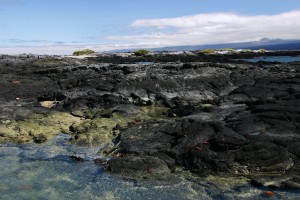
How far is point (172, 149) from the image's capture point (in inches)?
784

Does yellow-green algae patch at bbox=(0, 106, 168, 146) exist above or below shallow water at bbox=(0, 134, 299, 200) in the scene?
above

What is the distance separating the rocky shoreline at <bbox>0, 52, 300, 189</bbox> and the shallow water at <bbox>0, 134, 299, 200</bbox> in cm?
78

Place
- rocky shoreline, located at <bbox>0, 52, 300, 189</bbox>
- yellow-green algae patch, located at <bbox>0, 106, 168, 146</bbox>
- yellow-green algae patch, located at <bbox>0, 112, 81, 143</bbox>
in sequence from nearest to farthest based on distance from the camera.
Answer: rocky shoreline, located at <bbox>0, 52, 300, 189</bbox>
yellow-green algae patch, located at <bbox>0, 106, 168, 146</bbox>
yellow-green algae patch, located at <bbox>0, 112, 81, 143</bbox>

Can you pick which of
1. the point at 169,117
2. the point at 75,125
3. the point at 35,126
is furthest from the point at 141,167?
the point at 169,117

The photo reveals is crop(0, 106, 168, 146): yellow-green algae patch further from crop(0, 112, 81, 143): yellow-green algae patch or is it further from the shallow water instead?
the shallow water

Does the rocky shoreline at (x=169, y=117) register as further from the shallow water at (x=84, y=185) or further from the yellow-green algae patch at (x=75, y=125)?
the shallow water at (x=84, y=185)

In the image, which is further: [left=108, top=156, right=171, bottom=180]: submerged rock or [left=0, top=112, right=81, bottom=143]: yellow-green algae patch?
[left=0, top=112, right=81, bottom=143]: yellow-green algae patch

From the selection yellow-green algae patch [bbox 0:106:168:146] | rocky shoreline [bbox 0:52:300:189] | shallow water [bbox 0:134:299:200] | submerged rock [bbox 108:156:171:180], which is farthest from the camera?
yellow-green algae patch [bbox 0:106:168:146]

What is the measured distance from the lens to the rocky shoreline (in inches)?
717

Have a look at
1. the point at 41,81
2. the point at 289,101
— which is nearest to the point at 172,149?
the point at 289,101

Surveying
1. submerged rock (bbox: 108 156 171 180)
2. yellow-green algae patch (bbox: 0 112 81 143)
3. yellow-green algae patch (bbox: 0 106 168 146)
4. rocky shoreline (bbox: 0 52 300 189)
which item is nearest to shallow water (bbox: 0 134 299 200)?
submerged rock (bbox: 108 156 171 180)

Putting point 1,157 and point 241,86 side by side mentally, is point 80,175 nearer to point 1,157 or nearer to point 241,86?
point 1,157

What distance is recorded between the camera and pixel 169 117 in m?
29.6

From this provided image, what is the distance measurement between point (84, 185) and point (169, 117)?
44.8 feet
